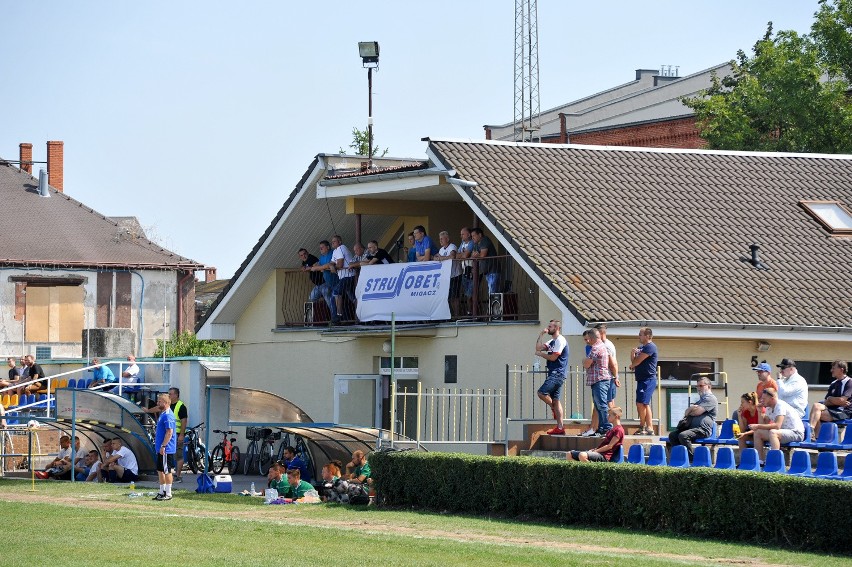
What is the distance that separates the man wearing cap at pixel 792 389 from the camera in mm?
21656

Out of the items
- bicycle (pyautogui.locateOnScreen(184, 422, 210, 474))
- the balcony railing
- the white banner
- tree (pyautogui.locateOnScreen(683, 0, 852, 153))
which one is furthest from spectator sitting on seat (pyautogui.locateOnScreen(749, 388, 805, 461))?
tree (pyautogui.locateOnScreen(683, 0, 852, 153))

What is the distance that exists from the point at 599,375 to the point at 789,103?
23239 millimetres

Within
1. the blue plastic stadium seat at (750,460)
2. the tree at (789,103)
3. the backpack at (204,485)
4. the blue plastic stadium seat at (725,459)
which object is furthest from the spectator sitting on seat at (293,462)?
the tree at (789,103)

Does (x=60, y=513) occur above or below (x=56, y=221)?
below

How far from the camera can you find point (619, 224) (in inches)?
1141

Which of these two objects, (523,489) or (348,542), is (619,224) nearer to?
(523,489)

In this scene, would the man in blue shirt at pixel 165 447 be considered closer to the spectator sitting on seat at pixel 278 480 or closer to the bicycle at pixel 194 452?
the spectator sitting on seat at pixel 278 480

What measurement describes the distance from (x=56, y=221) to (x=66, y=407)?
1096 inches

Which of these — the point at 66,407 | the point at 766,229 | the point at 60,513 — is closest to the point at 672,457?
the point at 60,513

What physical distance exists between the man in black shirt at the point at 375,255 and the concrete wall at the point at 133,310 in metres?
22.7

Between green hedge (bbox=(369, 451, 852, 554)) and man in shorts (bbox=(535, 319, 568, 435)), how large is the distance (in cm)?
303

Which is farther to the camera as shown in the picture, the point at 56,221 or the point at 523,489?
the point at 56,221

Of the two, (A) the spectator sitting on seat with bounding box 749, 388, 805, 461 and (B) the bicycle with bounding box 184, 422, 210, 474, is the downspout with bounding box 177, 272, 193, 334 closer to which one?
(B) the bicycle with bounding box 184, 422, 210, 474

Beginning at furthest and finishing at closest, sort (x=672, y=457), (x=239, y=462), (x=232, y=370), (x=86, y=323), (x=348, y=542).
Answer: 1. (x=86, y=323)
2. (x=232, y=370)
3. (x=239, y=462)
4. (x=672, y=457)
5. (x=348, y=542)
